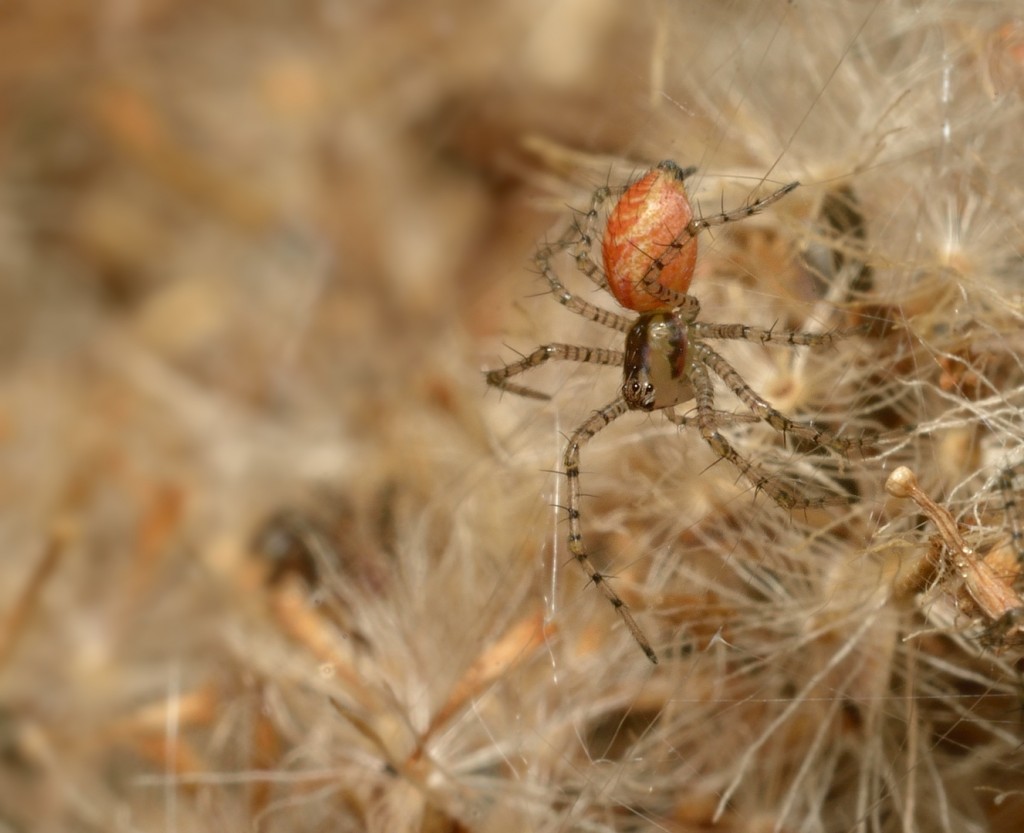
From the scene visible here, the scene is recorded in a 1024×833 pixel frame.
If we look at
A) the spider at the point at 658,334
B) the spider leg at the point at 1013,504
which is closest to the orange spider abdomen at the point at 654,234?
the spider at the point at 658,334

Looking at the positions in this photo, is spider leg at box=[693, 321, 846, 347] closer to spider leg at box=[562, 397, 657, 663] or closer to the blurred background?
the blurred background

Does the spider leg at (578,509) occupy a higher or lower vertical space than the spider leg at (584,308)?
lower

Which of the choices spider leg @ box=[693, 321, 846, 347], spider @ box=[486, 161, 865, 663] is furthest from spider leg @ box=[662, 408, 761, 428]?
spider leg @ box=[693, 321, 846, 347]

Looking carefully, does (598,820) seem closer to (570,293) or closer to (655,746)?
(655,746)

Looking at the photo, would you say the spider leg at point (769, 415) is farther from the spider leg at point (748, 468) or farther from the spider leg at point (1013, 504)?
the spider leg at point (1013, 504)

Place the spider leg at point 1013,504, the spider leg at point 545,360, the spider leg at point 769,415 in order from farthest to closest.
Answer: the spider leg at point 545,360, the spider leg at point 769,415, the spider leg at point 1013,504

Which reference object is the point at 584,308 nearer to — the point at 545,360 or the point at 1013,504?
the point at 545,360

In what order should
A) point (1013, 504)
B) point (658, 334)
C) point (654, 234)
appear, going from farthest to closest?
point (658, 334) → point (654, 234) → point (1013, 504)

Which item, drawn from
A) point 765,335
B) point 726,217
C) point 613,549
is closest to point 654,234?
point 726,217
